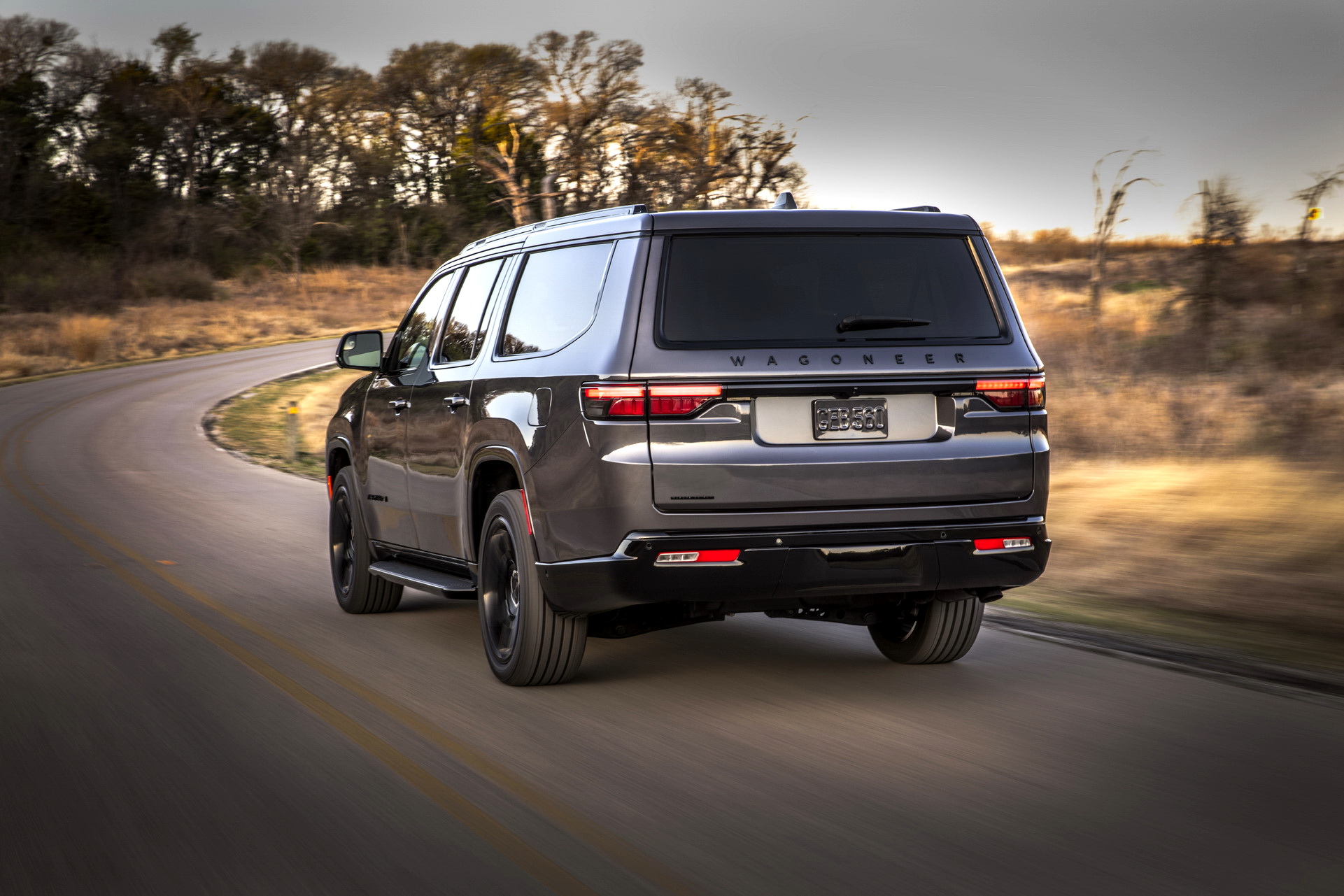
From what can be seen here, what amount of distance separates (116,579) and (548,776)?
569 cm

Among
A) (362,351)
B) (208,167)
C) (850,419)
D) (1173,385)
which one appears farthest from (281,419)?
(208,167)

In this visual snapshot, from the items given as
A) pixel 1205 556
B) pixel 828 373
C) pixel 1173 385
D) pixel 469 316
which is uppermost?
pixel 469 316

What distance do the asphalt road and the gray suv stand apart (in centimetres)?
50

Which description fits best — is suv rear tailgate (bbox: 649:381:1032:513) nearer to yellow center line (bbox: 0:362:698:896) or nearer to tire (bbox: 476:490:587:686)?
tire (bbox: 476:490:587:686)

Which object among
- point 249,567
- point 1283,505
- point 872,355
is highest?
point 872,355

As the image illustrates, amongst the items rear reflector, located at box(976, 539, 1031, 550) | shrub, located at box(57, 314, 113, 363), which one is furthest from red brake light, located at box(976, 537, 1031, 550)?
shrub, located at box(57, 314, 113, 363)

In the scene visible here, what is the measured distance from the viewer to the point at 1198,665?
21.1 ft

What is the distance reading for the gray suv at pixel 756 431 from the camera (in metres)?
5.31

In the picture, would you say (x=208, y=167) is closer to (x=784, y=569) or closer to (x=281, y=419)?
(x=281, y=419)

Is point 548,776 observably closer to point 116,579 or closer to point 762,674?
point 762,674

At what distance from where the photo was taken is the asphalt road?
383 cm

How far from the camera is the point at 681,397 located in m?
5.30

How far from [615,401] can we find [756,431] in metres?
0.54

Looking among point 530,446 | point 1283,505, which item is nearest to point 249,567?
point 530,446
